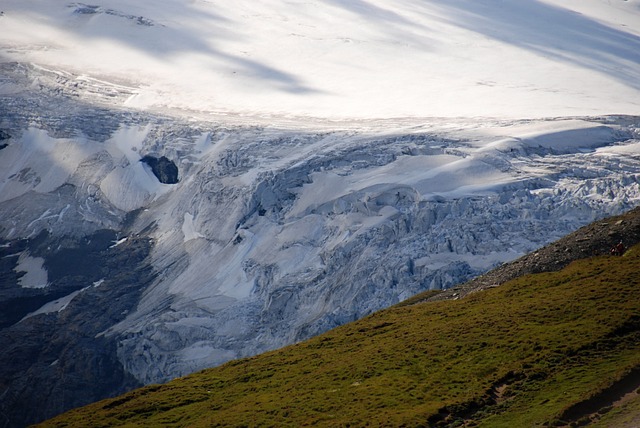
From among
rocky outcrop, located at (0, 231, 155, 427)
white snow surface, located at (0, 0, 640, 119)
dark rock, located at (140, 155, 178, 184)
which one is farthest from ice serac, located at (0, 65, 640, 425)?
white snow surface, located at (0, 0, 640, 119)

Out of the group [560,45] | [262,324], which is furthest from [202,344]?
[560,45]

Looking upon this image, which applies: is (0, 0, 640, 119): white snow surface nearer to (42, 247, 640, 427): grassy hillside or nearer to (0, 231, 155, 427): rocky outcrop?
(0, 231, 155, 427): rocky outcrop

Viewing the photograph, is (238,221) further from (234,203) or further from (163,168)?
(163,168)

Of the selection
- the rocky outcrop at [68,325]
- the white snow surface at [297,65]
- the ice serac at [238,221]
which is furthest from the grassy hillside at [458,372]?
the white snow surface at [297,65]

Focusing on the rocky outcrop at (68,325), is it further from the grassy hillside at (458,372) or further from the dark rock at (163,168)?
the grassy hillside at (458,372)

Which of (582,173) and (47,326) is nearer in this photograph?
(582,173)

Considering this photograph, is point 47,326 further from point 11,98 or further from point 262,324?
point 11,98

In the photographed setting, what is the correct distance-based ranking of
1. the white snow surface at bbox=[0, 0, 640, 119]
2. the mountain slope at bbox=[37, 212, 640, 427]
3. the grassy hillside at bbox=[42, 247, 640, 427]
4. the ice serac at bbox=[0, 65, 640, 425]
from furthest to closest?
the white snow surface at bbox=[0, 0, 640, 119] → the ice serac at bbox=[0, 65, 640, 425] → the mountain slope at bbox=[37, 212, 640, 427] → the grassy hillside at bbox=[42, 247, 640, 427]

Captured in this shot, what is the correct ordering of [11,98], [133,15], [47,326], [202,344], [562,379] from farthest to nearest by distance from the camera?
[133,15] < [11,98] < [47,326] < [202,344] < [562,379]
